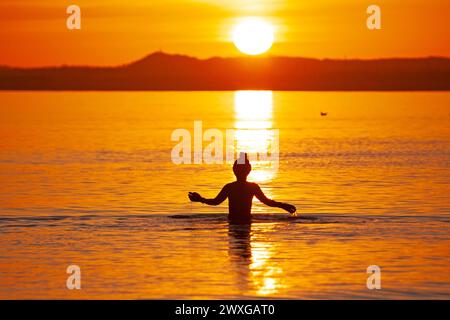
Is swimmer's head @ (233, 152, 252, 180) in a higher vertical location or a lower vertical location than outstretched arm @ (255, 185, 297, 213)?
higher

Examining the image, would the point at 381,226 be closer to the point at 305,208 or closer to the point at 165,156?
the point at 305,208

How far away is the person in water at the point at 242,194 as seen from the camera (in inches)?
947

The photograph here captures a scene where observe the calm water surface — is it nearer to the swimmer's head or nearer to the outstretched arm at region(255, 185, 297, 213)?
the outstretched arm at region(255, 185, 297, 213)

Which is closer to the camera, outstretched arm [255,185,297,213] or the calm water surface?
the calm water surface

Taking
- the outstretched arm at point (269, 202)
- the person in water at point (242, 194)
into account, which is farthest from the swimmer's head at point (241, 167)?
the outstretched arm at point (269, 202)

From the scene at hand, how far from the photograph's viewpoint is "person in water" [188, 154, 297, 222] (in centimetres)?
2406

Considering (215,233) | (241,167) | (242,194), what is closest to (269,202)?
(242,194)

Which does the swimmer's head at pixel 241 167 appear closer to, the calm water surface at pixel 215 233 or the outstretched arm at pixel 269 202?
the outstretched arm at pixel 269 202

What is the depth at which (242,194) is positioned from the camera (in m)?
24.7

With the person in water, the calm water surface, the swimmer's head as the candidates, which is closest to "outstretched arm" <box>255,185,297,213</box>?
the person in water
